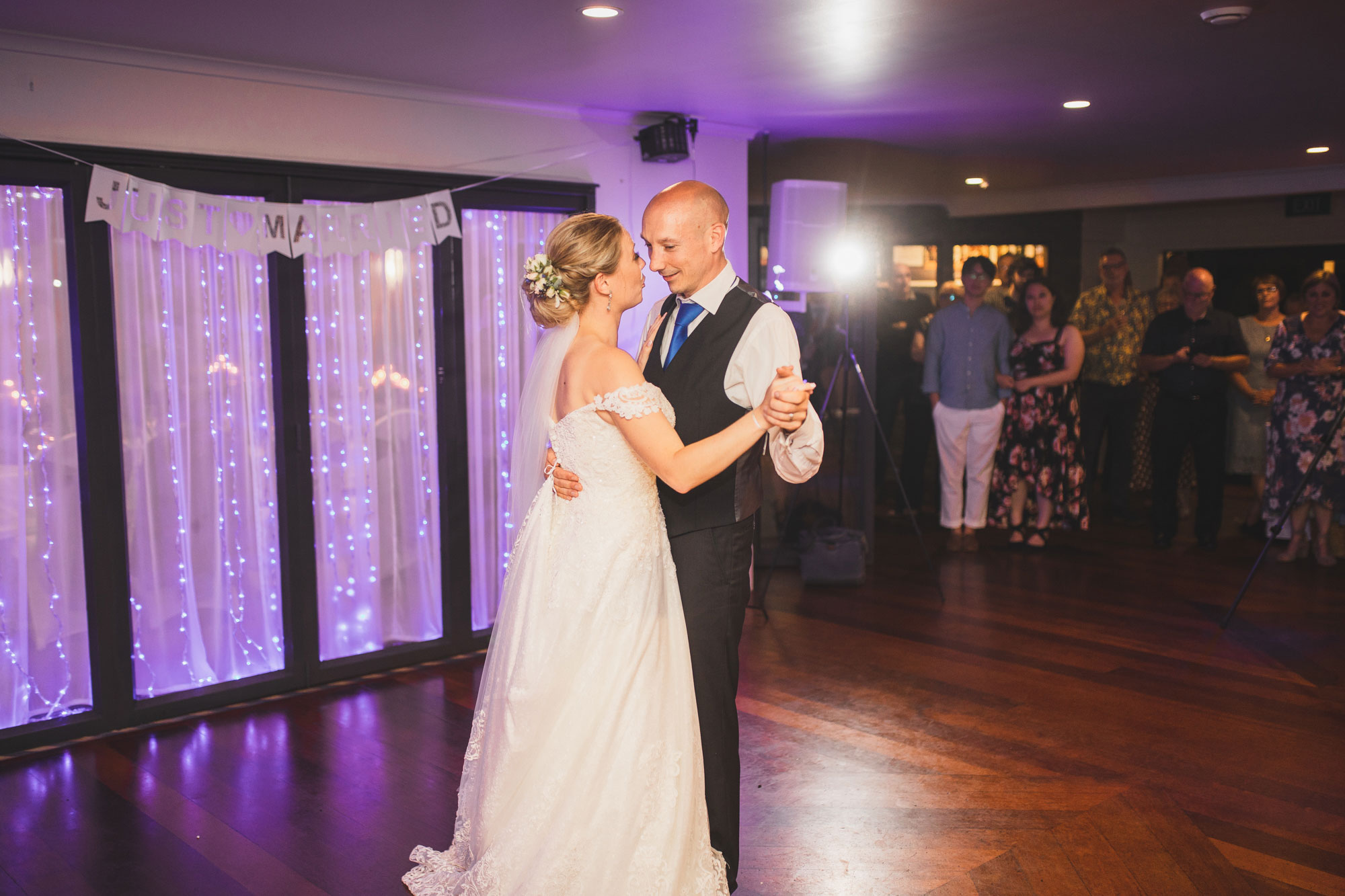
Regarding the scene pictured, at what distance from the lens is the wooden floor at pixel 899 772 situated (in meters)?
2.76

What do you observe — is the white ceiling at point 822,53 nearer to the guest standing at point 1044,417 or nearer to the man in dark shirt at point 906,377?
the guest standing at point 1044,417

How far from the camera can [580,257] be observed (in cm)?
237

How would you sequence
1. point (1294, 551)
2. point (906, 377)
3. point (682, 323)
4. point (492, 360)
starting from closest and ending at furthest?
1. point (682, 323)
2. point (492, 360)
3. point (1294, 551)
4. point (906, 377)

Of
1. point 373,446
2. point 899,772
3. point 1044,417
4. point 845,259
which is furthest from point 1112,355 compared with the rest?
point 373,446

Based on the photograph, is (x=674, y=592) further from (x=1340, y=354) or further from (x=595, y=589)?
(x=1340, y=354)

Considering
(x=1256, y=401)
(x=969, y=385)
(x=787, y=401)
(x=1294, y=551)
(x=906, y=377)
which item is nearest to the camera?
(x=787, y=401)

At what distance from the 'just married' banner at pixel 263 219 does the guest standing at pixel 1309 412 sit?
4.78 meters

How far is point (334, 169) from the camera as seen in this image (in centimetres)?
420

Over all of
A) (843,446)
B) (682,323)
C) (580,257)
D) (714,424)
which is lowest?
(843,446)

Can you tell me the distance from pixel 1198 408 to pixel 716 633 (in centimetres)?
519

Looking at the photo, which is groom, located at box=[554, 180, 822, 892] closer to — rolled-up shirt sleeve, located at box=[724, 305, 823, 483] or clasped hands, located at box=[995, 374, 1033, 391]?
rolled-up shirt sleeve, located at box=[724, 305, 823, 483]

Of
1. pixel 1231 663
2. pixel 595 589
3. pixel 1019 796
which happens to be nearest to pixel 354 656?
pixel 595 589

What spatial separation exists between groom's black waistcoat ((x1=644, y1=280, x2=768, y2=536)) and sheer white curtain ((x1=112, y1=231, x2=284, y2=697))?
228 centimetres

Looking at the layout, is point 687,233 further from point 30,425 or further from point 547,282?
point 30,425
